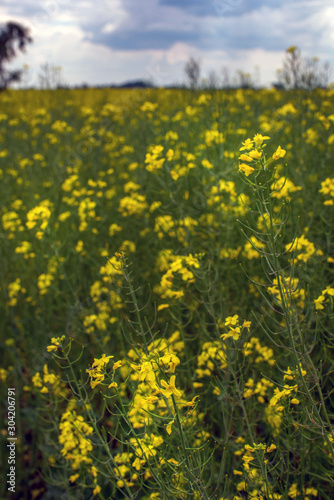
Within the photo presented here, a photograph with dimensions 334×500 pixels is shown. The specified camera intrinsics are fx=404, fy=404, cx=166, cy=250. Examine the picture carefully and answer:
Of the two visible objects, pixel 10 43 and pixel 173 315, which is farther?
pixel 10 43

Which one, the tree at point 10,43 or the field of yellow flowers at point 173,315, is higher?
the tree at point 10,43

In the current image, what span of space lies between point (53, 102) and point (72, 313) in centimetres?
780

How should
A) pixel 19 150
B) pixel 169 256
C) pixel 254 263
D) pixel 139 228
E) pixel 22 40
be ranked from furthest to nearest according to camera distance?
pixel 22 40 → pixel 19 150 → pixel 139 228 → pixel 254 263 → pixel 169 256

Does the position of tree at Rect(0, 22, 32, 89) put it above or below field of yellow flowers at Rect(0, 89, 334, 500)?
above

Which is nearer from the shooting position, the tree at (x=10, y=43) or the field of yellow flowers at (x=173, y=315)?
the field of yellow flowers at (x=173, y=315)

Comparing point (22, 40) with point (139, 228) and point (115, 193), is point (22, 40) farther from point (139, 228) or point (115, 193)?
point (139, 228)

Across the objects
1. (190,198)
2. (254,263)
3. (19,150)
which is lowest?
(254,263)

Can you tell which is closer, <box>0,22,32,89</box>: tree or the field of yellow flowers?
the field of yellow flowers

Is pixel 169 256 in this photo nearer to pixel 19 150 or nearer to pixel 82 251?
pixel 82 251

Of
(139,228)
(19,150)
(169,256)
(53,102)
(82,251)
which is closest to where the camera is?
(169,256)

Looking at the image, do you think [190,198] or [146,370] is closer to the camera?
[146,370]

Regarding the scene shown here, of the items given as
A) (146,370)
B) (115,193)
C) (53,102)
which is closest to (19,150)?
(53,102)

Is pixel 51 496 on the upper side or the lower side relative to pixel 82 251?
lower

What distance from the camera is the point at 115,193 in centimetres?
429
